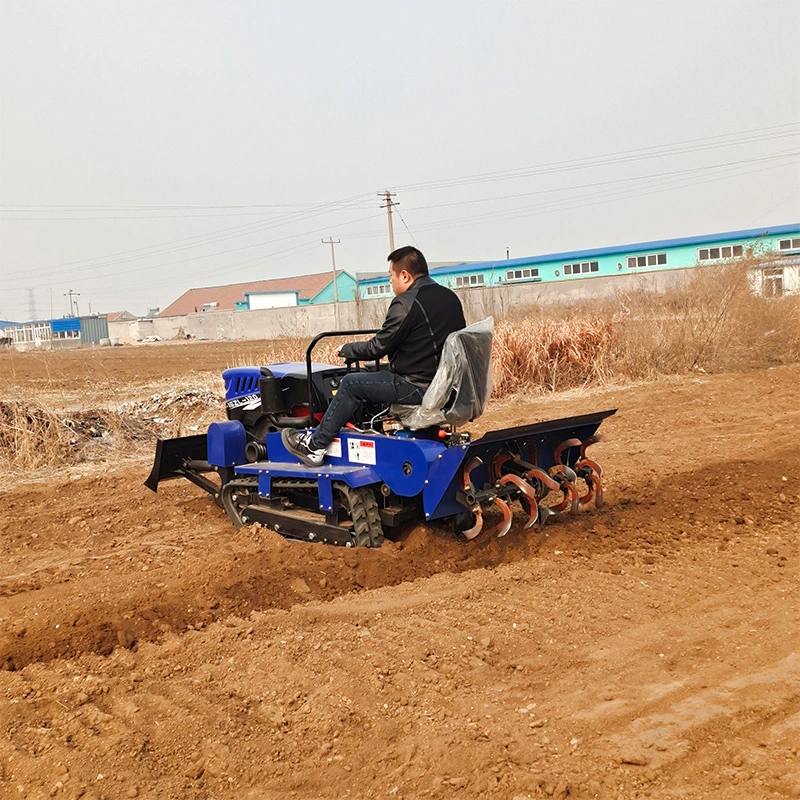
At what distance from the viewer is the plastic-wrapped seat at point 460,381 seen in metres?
5.16

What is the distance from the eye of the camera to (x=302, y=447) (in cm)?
600

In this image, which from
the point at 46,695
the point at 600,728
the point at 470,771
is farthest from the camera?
the point at 46,695

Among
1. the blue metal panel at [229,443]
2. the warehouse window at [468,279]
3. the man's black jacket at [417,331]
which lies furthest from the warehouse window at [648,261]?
the man's black jacket at [417,331]

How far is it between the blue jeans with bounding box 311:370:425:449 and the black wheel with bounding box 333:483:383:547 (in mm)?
447

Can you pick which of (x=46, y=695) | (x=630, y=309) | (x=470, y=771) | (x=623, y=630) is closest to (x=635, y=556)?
(x=623, y=630)

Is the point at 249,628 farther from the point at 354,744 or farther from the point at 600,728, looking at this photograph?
the point at 600,728

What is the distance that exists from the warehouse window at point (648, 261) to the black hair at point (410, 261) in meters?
42.3

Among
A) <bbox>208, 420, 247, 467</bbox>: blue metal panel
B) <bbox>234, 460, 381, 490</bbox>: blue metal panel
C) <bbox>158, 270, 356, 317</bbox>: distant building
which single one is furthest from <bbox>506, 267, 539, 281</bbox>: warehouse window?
<bbox>234, 460, 381, 490</bbox>: blue metal panel

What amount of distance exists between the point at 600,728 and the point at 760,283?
1499cm

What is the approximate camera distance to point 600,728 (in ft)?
10.5

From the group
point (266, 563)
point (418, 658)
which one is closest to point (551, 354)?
point (266, 563)

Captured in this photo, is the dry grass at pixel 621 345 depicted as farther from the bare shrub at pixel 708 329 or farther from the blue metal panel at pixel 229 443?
the blue metal panel at pixel 229 443

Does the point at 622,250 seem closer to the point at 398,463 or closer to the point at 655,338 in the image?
the point at 655,338

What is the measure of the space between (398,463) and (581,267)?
44.3m
